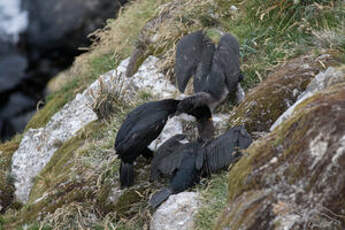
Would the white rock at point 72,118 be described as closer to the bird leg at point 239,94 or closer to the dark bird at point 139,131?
the bird leg at point 239,94

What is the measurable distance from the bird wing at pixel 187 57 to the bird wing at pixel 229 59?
22 centimetres

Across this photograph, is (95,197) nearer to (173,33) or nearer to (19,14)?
(173,33)

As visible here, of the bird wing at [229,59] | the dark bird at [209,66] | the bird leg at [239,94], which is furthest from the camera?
the bird leg at [239,94]

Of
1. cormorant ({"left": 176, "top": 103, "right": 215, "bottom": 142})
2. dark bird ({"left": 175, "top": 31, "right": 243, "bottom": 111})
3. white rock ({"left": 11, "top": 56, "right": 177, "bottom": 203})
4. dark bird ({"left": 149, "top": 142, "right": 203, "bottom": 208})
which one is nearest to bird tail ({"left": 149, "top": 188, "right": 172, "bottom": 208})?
dark bird ({"left": 149, "top": 142, "right": 203, "bottom": 208})

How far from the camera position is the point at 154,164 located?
521 cm

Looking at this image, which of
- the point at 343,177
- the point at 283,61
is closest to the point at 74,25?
the point at 283,61

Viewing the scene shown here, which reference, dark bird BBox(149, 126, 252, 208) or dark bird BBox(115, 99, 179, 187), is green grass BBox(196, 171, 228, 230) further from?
dark bird BBox(115, 99, 179, 187)

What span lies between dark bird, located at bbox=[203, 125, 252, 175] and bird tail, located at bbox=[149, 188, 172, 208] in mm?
368

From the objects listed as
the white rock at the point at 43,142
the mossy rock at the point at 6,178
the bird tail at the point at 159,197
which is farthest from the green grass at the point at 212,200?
the mossy rock at the point at 6,178

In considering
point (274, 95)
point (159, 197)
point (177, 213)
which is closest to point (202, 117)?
point (274, 95)

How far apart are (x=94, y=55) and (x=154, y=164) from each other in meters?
4.14

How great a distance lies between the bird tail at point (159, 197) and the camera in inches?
190

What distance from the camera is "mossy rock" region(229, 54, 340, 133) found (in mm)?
5234

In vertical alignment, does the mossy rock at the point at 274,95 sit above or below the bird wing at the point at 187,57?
below
